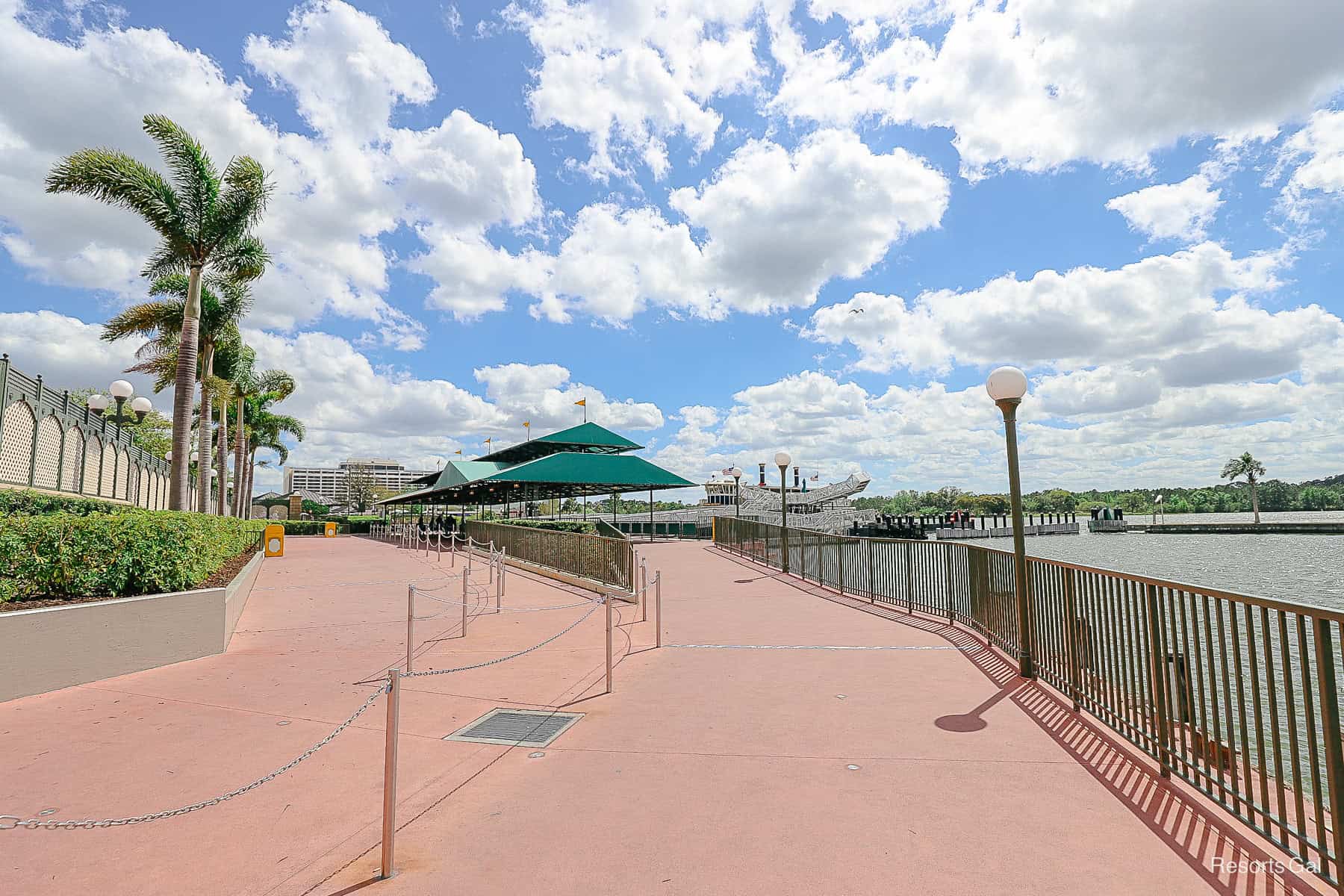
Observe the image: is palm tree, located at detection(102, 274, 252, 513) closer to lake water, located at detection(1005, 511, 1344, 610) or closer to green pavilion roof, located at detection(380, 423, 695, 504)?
green pavilion roof, located at detection(380, 423, 695, 504)

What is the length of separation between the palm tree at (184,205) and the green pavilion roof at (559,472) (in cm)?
824

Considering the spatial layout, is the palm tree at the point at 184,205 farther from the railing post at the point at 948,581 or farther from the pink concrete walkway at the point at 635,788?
the railing post at the point at 948,581

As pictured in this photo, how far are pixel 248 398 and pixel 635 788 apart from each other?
42.3 m

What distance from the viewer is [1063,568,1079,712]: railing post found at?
5446 millimetres

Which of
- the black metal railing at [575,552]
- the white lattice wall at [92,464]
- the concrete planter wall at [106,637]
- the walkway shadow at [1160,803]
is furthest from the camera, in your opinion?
the white lattice wall at [92,464]

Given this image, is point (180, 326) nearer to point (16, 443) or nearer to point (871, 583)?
point (16, 443)

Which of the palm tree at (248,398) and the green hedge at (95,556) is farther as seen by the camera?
the palm tree at (248,398)

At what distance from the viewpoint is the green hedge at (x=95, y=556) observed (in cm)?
678

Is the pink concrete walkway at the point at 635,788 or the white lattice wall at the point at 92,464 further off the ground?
the white lattice wall at the point at 92,464

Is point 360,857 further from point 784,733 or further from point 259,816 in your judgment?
point 784,733

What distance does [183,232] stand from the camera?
17.1 m

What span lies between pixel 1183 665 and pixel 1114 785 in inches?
34.2

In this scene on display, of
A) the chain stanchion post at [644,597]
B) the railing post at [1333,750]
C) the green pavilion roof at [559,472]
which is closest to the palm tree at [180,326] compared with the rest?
the green pavilion roof at [559,472]

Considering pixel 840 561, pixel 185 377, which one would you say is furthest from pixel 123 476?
pixel 840 561
